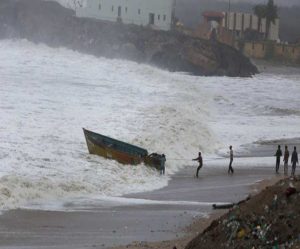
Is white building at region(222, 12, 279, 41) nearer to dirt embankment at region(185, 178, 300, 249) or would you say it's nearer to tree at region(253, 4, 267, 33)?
tree at region(253, 4, 267, 33)

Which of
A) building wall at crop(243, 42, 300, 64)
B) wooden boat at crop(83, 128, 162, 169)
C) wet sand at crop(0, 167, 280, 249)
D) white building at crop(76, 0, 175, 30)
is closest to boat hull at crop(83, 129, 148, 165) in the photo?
wooden boat at crop(83, 128, 162, 169)

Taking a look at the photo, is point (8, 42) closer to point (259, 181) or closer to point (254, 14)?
point (254, 14)

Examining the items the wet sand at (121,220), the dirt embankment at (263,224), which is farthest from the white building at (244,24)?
the dirt embankment at (263,224)

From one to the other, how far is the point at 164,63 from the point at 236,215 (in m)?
80.8

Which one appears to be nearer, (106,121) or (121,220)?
(121,220)

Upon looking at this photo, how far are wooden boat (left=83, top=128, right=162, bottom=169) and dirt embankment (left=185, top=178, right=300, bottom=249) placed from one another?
13277 millimetres

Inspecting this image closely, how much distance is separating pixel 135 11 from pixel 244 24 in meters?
36.8

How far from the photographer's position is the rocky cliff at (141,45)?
9056cm

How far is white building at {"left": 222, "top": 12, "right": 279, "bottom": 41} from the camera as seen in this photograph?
125 meters

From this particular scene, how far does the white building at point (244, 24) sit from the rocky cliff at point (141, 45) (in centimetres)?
2831

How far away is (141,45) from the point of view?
3684 inches

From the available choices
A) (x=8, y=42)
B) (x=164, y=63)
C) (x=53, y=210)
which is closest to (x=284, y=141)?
(x=53, y=210)

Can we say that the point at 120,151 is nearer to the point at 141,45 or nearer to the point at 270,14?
the point at 141,45

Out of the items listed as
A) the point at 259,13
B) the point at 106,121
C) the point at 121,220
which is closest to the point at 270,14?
the point at 259,13
